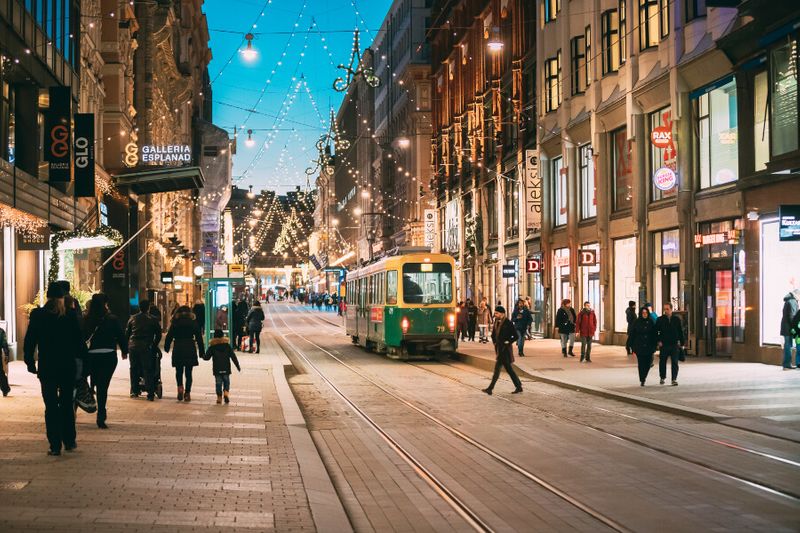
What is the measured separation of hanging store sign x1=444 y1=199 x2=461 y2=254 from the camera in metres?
68.7

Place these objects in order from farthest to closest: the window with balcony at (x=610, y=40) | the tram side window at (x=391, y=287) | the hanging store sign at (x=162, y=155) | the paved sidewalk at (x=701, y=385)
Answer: the hanging store sign at (x=162, y=155), the window with balcony at (x=610, y=40), the tram side window at (x=391, y=287), the paved sidewalk at (x=701, y=385)

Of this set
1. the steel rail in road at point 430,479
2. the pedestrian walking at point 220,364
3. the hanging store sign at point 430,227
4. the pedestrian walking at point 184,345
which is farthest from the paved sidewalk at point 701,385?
the hanging store sign at point 430,227

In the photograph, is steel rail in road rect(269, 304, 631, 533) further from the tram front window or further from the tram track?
the tram front window

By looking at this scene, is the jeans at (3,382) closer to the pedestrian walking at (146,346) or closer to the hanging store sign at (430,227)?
the pedestrian walking at (146,346)

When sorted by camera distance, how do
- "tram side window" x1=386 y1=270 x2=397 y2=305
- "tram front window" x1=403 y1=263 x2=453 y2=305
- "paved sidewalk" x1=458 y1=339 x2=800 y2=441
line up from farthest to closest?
"tram side window" x1=386 y1=270 x2=397 y2=305 → "tram front window" x1=403 y1=263 x2=453 y2=305 → "paved sidewalk" x1=458 y1=339 x2=800 y2=441

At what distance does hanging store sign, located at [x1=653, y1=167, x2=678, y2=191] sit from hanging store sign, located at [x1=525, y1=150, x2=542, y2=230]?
14.6 meters

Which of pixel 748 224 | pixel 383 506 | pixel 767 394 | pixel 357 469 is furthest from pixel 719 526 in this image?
pixel 748 224

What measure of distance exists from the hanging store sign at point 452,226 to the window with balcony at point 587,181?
23.9 metres

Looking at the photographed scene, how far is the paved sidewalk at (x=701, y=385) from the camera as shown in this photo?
55.9 feet

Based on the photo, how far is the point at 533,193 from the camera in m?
48.1

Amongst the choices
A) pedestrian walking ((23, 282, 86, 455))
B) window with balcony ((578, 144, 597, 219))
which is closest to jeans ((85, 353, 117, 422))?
pedestrian walking ((23, 282, 86, 455))

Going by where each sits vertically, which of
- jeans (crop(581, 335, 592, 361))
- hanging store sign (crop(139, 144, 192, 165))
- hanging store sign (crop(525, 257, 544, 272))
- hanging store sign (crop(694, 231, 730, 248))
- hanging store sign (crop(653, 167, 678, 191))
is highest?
hanging store sign (crop(139, 144, 192, 165))

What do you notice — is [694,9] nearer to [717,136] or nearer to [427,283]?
[717,136]

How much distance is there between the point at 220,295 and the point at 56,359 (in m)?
24.8
